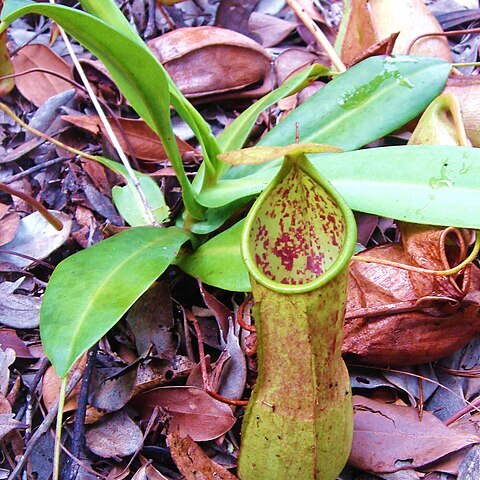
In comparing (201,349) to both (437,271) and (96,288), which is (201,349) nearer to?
(96,288)

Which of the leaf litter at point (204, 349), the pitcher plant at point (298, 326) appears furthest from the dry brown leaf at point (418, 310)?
the pitcher plant at point (298, 326)

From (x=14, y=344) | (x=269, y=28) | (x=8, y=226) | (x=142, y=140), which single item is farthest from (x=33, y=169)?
(x=269, y=28)

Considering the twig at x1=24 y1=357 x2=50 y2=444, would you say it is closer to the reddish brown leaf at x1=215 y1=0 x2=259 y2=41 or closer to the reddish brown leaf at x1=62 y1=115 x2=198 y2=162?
the reddish brown leaf at x1=62 y1=115 x2=198 y2=162

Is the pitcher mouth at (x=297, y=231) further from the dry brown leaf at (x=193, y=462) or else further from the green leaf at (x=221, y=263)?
the dry brown leaf at (x=193, y=462)

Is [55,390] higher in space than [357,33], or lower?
lower

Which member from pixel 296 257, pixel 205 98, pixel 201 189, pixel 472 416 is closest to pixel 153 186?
pixel 201 189

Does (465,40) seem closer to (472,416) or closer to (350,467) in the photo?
(472,416)
